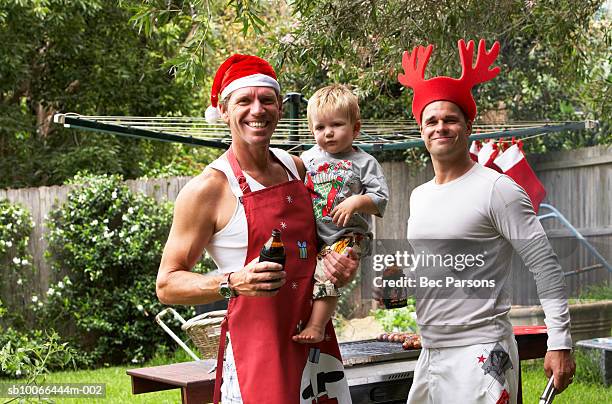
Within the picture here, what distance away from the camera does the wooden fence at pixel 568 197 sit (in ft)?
26.5

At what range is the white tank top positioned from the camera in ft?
8.04

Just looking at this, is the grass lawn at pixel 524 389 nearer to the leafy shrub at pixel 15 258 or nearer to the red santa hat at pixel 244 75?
the leafy shrub at pixel 15 258

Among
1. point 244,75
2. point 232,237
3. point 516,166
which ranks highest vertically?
point 516,166

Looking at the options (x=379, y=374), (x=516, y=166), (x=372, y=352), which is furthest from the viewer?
(x=516, y=166)

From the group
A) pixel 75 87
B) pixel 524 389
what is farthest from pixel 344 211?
pixel 75 87

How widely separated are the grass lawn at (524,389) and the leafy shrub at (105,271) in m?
0.58

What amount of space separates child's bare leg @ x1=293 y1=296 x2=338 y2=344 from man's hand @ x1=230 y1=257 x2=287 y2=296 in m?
0.30

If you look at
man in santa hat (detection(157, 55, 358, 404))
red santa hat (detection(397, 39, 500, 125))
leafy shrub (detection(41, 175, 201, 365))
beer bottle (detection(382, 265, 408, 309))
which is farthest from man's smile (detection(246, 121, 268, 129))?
leafy shrub (detection(41, 175, 201, 365))

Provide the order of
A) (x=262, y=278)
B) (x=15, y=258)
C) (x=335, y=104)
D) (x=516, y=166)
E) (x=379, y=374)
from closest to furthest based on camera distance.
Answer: (x=262, y=278), (x=335, y=104), (x=379, y=374), (x=516, y=166), (x=15, y=258)

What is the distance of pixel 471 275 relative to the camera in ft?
8.82

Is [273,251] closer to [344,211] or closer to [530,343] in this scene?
[344,211]

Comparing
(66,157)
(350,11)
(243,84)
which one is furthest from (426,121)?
(66,157)

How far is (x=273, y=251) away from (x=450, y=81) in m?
0.96

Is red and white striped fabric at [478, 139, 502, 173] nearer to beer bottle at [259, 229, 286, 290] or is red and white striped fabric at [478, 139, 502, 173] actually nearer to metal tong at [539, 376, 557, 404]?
metal tong at [539, 376, 557, 404]
